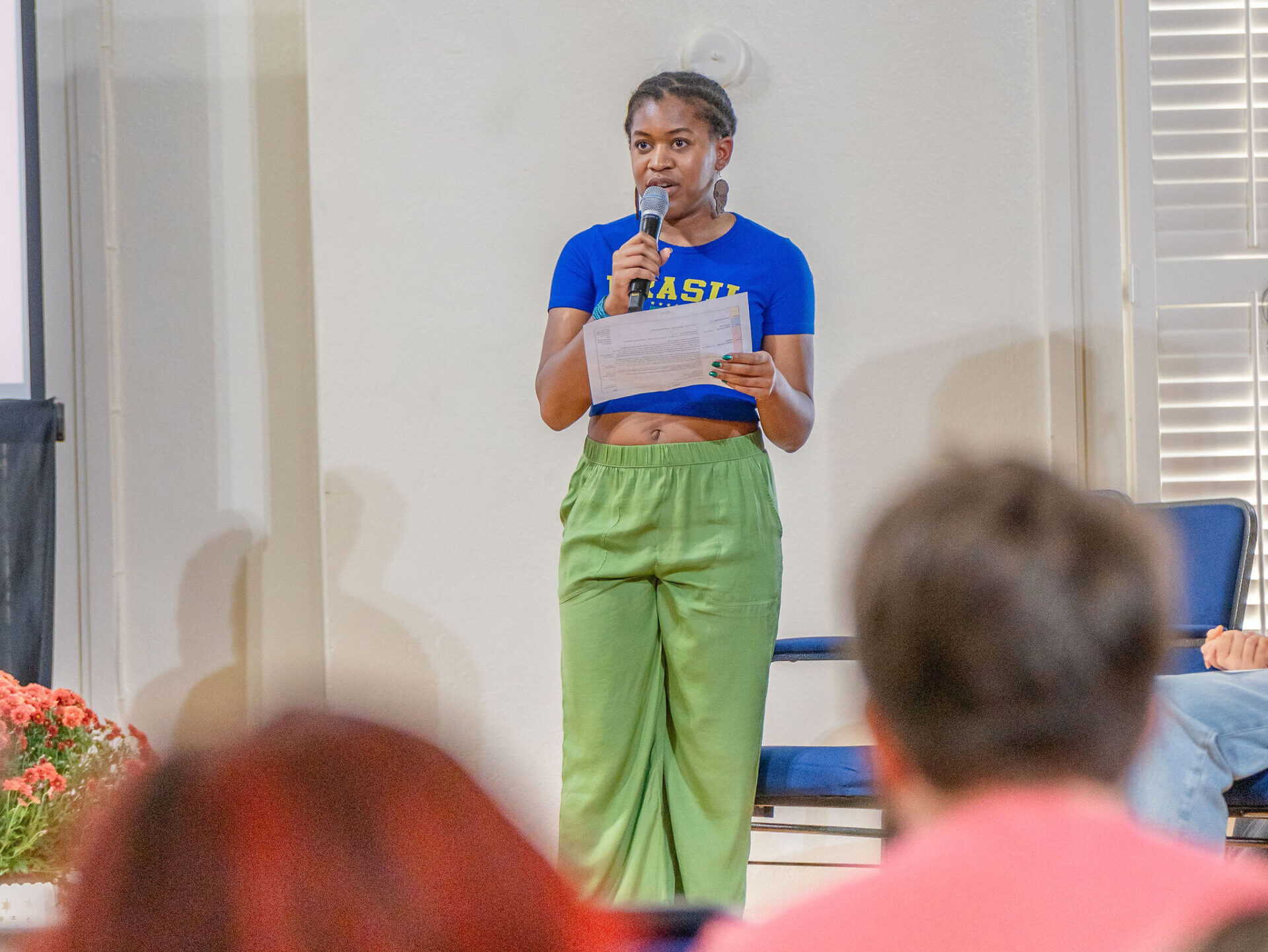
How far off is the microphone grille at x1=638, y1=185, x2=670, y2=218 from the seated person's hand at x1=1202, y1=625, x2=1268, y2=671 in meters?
1.17

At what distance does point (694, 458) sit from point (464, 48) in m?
1.46

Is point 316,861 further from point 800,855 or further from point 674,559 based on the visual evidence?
point 800,855

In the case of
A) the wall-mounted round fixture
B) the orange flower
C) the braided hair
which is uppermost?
the wall-mounted round fixture

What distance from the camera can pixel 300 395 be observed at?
3109 millimetres

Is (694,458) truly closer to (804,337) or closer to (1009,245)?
(804,337)

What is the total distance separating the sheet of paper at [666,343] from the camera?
1964mm

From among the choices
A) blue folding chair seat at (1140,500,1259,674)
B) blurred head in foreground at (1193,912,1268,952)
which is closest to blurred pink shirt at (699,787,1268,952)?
blurred head in foreground at (1193,912,1268,952)

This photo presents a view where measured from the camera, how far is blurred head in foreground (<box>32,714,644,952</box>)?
35cm

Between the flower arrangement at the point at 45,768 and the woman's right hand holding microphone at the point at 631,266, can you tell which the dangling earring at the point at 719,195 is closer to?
the woman's right hand holding microphone at the point at 631,266

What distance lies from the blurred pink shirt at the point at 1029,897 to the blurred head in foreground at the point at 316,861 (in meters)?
0.17

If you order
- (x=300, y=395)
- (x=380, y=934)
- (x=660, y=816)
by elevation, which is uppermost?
(x=300, y=395)

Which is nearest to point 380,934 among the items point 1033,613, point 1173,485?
point 1033,613

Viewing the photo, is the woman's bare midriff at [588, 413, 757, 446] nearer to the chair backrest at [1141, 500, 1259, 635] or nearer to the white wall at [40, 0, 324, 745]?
the chair backrest at [1141, 500, 1259, 635]

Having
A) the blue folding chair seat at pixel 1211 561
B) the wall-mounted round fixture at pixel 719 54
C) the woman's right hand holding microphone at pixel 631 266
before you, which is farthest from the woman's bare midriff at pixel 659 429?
the wall-mounted round fixture at pixel 719 54
